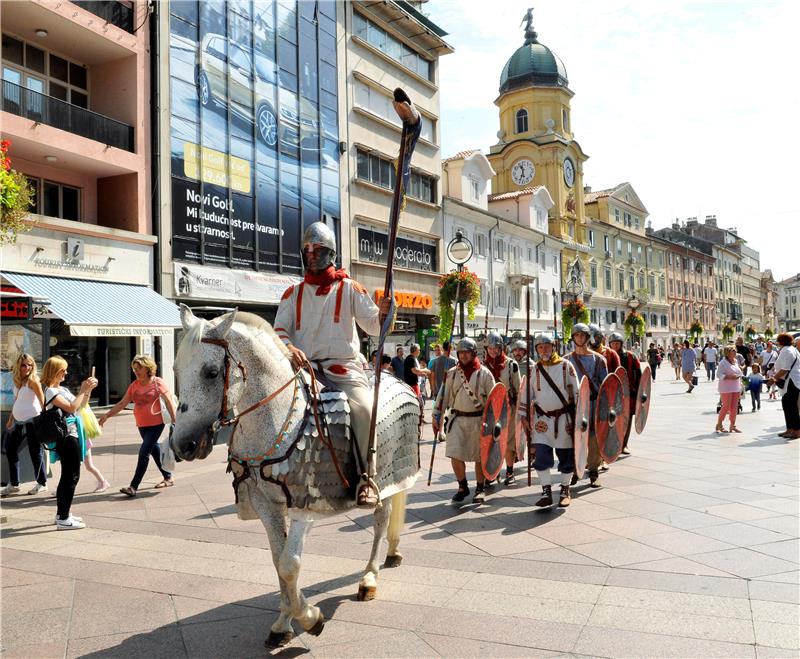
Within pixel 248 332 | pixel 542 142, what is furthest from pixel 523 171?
pixel 248 332

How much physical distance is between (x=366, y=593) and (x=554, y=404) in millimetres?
3851

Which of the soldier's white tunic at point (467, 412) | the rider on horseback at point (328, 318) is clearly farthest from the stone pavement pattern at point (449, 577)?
the rider on horseback at point (328, 318)

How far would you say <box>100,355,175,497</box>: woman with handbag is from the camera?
878cm

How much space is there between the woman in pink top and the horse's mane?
1191 centimetres

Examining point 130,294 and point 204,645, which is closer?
point 204,645

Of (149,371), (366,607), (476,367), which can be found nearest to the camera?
(366,607)

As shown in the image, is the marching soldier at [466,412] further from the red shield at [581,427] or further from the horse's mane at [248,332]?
the horse's mane at [248,332]

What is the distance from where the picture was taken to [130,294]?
18562 millimetres

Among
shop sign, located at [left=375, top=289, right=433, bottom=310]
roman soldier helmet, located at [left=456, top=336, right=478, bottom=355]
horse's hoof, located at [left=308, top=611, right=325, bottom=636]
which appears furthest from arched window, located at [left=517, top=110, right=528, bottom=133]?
horse's hoof, located at [left=308, top=611, right=325, bottom=636]

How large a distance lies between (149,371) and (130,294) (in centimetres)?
1034

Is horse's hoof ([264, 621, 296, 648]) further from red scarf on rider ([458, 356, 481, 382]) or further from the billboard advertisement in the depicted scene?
the billboard advertisement

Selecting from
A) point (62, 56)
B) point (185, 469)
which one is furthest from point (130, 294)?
point (185, 469)

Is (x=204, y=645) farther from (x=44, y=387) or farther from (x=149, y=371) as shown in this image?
(x=149, y=371)

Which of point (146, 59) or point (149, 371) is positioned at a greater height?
point (146, 59)
